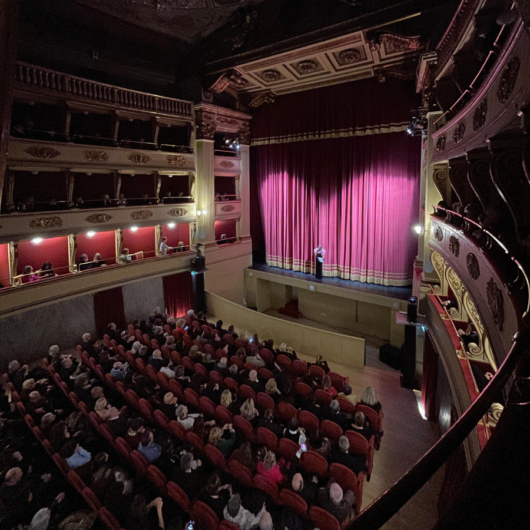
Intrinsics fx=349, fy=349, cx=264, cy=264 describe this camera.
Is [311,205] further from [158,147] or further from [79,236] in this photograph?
[79,236]

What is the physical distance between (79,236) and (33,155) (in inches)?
98.9

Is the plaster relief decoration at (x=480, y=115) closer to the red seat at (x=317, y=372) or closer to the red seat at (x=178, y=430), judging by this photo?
the red seat at (x=317, y=372)

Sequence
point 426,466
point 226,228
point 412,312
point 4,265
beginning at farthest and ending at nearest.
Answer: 1. point 226,228
2. point 4,265
3. point 412,312
4. point 426,466

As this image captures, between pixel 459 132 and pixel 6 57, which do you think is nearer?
pixel 6 57

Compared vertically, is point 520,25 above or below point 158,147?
below

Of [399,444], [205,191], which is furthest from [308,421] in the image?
[205,191]

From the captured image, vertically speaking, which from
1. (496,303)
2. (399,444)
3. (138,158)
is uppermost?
(138,158)

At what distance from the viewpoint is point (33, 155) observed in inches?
309

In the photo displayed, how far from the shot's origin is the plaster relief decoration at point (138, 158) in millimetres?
9758

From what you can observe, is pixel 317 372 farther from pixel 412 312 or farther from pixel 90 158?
pixel 90 158

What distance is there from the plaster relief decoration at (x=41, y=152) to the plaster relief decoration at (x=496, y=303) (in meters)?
9.01

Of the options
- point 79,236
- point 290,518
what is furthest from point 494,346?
point 79,236

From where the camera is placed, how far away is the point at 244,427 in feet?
16.4

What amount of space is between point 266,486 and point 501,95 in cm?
438
